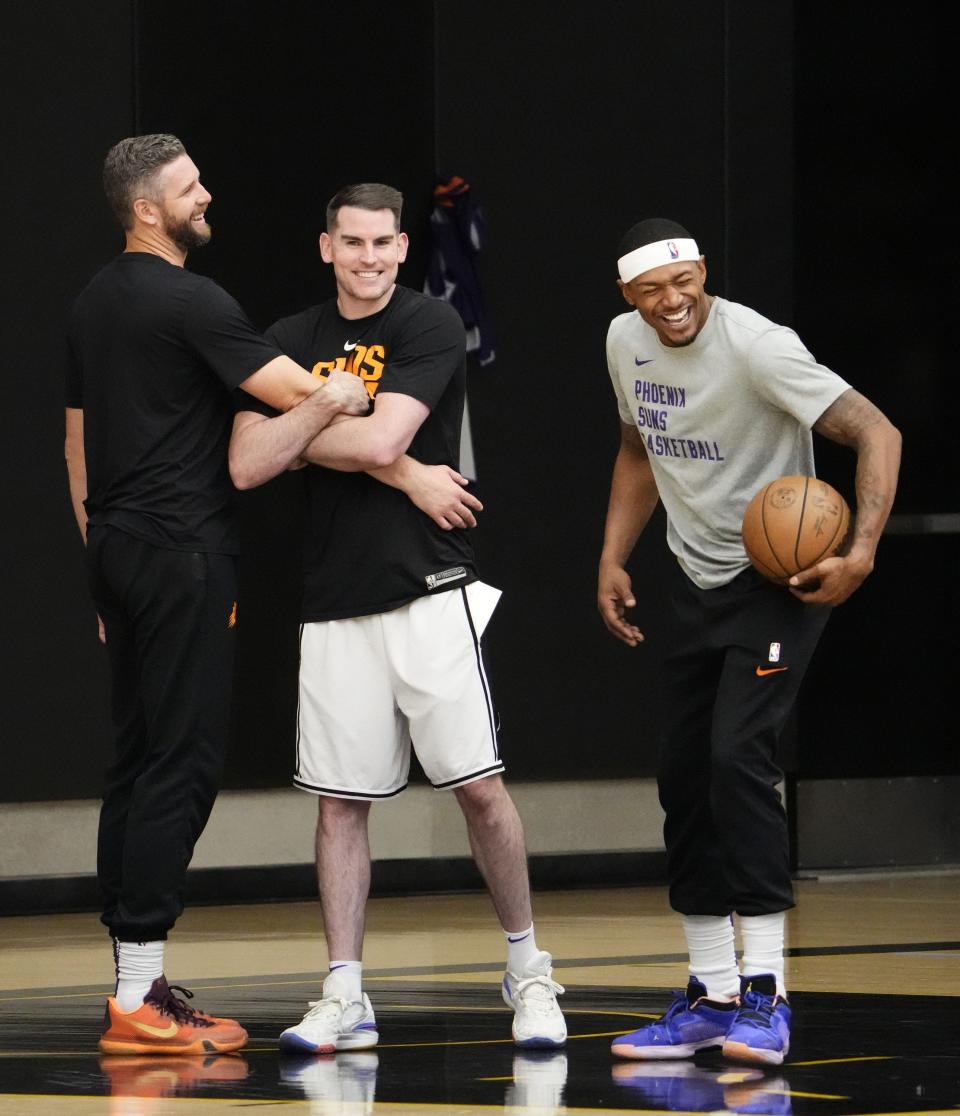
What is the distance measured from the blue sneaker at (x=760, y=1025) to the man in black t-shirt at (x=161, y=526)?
1.03m

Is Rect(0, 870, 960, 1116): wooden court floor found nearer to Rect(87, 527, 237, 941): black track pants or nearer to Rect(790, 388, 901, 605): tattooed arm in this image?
Rect(87, 527, 237, 941): black track pants

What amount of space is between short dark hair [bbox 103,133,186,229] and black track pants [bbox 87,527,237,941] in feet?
2.32

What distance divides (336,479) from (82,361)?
1.94ft

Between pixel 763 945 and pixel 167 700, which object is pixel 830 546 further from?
pixel 167 700

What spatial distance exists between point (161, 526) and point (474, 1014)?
54.2 inches

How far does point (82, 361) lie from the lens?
16.5ft

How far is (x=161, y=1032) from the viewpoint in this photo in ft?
15.9

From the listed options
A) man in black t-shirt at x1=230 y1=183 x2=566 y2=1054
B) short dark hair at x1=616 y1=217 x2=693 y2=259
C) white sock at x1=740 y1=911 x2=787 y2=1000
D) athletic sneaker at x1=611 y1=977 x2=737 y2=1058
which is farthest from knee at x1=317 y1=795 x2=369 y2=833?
short dark hair at x1=616 y1=217 x2=693 y2=259

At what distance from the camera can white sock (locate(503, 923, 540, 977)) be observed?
4984 millimetres

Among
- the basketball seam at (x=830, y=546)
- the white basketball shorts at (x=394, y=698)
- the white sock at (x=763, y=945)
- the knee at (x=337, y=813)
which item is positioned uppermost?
the basketball seam at (x=830, y=546)

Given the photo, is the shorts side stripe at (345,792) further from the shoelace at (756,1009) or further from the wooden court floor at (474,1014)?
the shoelace at (756,1009)

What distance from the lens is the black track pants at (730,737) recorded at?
470 cm

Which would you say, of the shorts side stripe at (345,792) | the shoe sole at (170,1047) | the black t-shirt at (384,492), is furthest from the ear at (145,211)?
the shoe sole at (170,1047)

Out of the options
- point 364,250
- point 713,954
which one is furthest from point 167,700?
point 713,954
